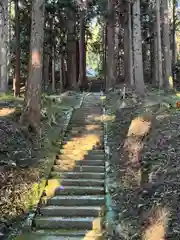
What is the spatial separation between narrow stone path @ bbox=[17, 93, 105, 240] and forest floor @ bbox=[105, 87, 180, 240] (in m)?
0.40

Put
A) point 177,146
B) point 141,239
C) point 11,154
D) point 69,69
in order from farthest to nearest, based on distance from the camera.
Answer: point 69,69
point 11,154
point 177,146
point 141,239

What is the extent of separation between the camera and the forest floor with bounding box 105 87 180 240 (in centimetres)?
696

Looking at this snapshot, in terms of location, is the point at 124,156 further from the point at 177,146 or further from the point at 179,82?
the point at 179,82

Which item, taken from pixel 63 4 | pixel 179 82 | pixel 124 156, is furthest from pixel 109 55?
pixel 124 156

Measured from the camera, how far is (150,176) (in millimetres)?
8766

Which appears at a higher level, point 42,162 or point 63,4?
point 63,4

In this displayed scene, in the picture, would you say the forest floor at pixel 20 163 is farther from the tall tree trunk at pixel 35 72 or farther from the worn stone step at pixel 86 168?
the tall tree trunk at pixel 35 72

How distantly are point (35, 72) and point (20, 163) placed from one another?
3456mm

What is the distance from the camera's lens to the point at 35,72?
12609mm

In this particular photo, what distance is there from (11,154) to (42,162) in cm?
102

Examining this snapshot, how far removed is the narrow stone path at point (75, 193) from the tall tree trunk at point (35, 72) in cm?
131

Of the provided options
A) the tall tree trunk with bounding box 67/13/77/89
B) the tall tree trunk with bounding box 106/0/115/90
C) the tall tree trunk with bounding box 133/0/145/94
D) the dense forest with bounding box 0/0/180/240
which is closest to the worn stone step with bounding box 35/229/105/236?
the dense forest with bounding box 0/0/180/240

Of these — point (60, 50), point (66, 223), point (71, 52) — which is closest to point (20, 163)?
point (66, 223)

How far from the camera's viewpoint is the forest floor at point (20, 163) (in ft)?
28.8
